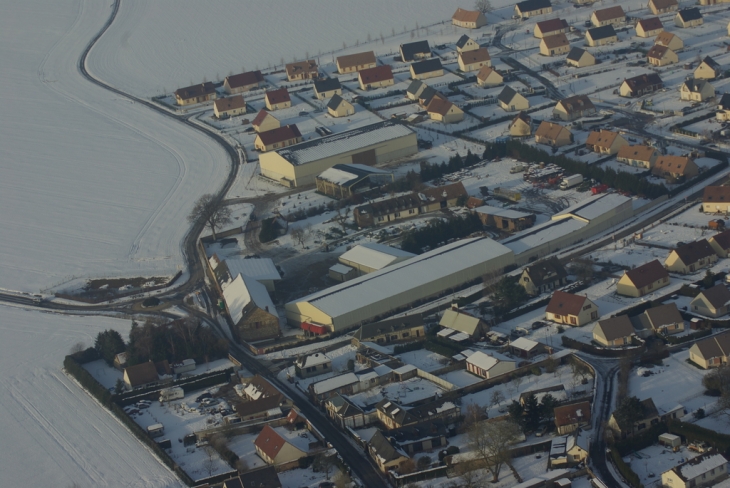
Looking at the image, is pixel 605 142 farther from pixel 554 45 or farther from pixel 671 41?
pixel 554 45

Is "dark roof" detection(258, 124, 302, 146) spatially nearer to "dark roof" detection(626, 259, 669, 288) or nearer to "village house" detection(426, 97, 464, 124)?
"village house" detection(426, 97, 464, 124)

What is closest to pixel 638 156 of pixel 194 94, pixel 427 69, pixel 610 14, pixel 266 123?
pixel 427 69

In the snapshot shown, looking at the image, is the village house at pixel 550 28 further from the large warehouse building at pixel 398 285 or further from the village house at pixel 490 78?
the large warehouse building at pixel 398 285

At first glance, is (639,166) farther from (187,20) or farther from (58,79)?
(187,20)

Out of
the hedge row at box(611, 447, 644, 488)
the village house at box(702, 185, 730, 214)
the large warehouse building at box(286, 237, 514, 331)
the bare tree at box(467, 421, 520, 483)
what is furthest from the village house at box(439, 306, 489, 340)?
the village house at box(702, 185, 730, 214)

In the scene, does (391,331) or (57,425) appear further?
(391,331)
